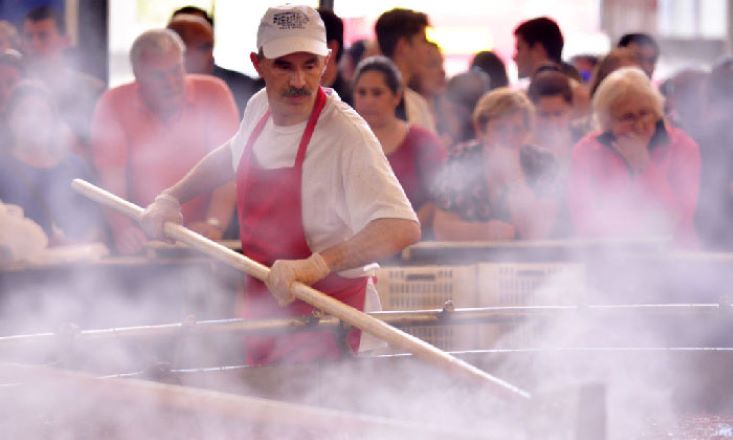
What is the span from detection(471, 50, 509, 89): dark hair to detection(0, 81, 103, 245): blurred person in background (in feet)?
8.41

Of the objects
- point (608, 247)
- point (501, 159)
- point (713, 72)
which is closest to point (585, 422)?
point (608, 247)

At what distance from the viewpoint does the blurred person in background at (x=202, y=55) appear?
17.9ft

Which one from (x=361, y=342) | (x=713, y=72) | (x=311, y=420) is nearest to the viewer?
(x=311, y=420)

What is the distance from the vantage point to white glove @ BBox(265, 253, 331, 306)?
2.70 metres

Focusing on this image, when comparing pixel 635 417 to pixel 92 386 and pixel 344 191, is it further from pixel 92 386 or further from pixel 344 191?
pixel 92 386

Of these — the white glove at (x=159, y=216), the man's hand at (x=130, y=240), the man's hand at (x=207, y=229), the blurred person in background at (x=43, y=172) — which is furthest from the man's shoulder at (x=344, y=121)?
the blurred person in background at (x=43, y=172)

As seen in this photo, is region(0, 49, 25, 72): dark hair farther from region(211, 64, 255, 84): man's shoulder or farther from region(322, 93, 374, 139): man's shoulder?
region(322, 93, 374, 139): man's shoulder

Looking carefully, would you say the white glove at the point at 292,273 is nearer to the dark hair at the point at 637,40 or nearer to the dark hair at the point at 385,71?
the dark hair at the point at 385,71

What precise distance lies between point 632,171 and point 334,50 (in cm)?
125

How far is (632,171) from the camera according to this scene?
4633mm

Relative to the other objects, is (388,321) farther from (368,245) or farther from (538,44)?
(538,44)

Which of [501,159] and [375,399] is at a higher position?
[501,159]

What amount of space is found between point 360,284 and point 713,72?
3346 millimetres

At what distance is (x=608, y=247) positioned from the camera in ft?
14.5
